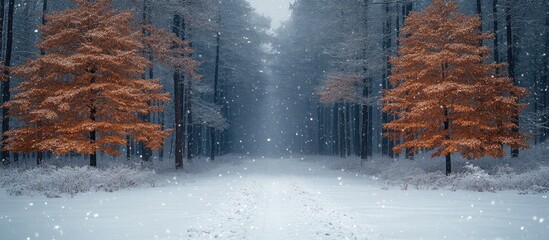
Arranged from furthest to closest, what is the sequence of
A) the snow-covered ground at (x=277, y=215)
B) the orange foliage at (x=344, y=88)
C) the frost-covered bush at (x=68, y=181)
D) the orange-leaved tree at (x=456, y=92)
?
the orange foliage at (x=344, y=88), the orange-leaved tree at (x=456, y=92), the frost-covered bush at (x=68, y=181), the snow-covered ground at (x=277, y=215)

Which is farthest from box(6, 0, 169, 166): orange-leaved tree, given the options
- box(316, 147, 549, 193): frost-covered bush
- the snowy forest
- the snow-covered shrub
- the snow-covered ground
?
the snow-covered shrub

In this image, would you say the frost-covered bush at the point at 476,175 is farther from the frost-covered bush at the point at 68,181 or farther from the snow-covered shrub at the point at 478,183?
the frost-covered bush at the point at 68,181

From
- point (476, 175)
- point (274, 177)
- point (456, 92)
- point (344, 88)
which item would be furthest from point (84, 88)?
point (476, 175)

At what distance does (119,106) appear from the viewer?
15.0 m

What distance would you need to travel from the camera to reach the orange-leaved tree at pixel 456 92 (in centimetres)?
1384

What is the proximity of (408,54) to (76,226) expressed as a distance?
13.6 meters

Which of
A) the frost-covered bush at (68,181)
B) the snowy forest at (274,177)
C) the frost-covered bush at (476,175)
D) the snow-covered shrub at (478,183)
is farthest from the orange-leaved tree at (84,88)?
the snow-covered shrub at (478,183)

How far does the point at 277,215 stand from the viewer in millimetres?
8008

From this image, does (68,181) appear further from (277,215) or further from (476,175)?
(476,175)

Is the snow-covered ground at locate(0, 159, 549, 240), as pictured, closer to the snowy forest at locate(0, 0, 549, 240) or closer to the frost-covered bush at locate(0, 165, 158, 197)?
the snowy forest at locate(0, 0, 549, 240)

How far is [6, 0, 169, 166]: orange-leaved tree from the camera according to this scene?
14430mm

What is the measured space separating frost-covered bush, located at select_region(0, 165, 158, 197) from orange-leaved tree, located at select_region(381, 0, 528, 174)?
11.3m

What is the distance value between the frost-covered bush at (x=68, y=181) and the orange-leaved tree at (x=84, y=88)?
57.1 inches

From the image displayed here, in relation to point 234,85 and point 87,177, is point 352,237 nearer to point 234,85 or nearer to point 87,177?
point 87,177
